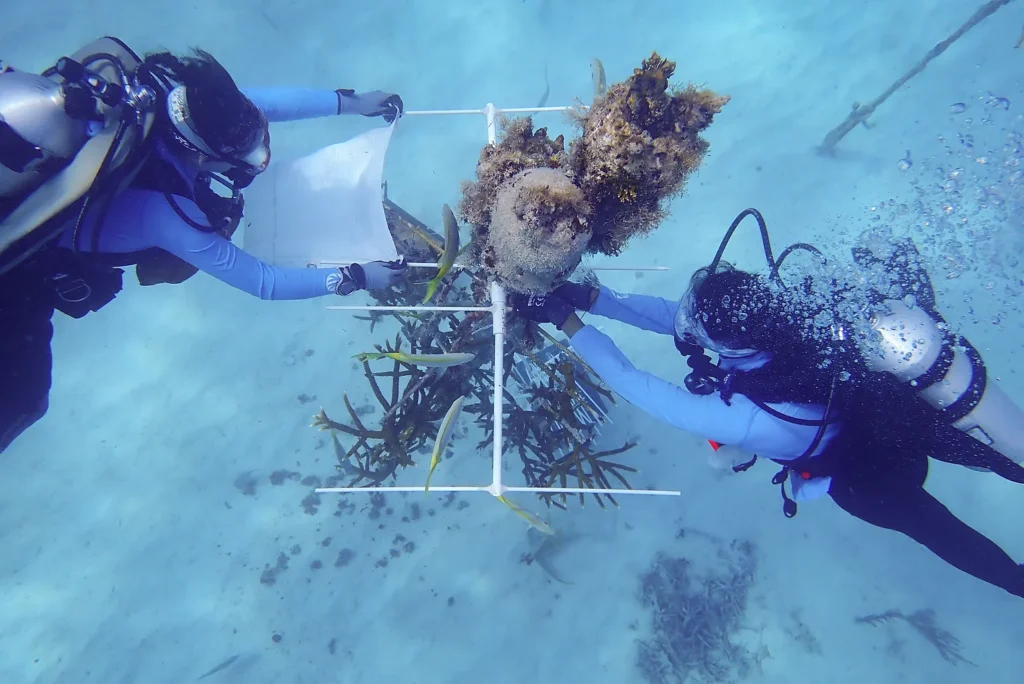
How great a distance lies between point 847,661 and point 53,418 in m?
10.2

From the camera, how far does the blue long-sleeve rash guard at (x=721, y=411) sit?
3234 mm

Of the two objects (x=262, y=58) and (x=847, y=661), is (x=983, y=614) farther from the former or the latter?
(x=262, y=58)

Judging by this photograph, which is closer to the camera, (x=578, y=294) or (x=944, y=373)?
(x=944, y=373)

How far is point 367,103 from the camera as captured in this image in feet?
14.7

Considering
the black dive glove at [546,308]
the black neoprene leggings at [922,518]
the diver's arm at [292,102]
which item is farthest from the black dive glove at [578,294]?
the diver's arm at [292,102]

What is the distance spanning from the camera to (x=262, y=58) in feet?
26.3

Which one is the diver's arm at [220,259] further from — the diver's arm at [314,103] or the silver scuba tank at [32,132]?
the diver's arm at [314,103]

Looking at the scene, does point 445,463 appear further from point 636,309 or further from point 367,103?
point 367,103

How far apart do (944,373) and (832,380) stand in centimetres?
56

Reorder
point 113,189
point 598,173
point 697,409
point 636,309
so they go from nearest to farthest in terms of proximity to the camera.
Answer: point 598,173 → point 113,189 → point 697,409 → point 636,309

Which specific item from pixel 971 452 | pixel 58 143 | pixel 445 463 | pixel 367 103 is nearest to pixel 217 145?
pixel 58 143

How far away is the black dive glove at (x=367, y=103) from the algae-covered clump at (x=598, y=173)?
7.53ft

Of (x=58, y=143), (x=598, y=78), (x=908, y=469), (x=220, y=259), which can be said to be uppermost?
(x=598, y=78)

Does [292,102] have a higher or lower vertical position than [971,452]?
higher
